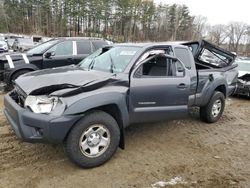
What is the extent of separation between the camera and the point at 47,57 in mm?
8461

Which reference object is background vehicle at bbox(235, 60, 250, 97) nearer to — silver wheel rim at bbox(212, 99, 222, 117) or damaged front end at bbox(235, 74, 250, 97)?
damaged front end at bbox(235, 74, 250, 97)

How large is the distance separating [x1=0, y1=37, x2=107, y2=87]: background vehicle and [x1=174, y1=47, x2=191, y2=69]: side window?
14.8ft

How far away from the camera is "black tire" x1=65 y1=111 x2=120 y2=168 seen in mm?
3643

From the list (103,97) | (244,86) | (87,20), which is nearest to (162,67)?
(103,97)

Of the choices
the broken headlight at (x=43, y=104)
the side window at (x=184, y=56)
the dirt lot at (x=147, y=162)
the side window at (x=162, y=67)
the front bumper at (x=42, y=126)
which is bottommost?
the dirt lot at (x=147, y=162)

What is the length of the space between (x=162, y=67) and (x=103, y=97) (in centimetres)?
151

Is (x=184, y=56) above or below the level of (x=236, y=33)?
below

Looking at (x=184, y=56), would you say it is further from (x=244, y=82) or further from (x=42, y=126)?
(x=244, y=82)

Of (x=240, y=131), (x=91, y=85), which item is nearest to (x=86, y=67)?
(x=91, y=85)

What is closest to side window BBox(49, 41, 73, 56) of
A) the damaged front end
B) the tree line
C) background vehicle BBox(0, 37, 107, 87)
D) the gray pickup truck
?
background vehicle BBox(0, 37, 107, 87)

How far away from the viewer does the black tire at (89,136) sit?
12.0 feet

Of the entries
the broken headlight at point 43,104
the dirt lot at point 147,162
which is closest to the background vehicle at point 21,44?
the dirt lot at point 147,162

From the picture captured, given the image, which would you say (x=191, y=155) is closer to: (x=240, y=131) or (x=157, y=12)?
(x=240, y=131)

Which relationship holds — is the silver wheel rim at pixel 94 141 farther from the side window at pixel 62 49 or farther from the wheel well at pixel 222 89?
the side window at pixel 62 49
